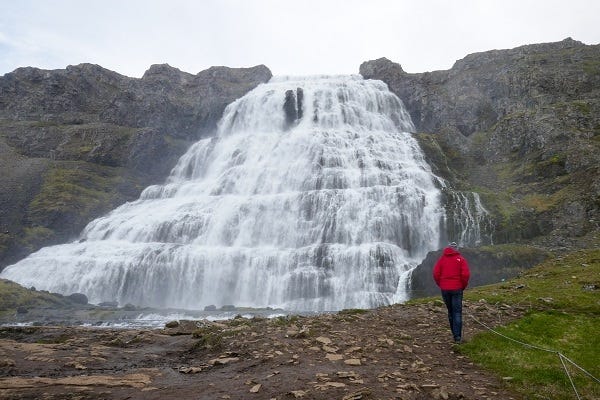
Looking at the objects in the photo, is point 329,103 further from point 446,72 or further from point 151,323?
point 151,323

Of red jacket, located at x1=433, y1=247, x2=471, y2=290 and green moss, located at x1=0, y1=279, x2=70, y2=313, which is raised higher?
red jacket, located at x1=433, y1=247, x2=471, y2=290

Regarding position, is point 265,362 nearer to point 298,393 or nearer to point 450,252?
point 298,393

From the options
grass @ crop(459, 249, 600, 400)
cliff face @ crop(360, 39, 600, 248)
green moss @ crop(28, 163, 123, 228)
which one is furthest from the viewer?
green moss @ crop(28, 163, 123, 228)

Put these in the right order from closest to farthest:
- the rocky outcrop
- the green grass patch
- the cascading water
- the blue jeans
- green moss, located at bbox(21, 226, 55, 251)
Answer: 1. the green grass patch
2. the blue jeans
3. the rocky outcrop
4. the cascading water
5. green moss, located at bbox(21, 226, 55, 251)

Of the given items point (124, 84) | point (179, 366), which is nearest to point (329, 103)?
point (124, 84)

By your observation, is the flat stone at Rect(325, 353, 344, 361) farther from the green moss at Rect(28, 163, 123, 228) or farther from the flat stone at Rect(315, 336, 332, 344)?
the green moss at Rect(28, 163, 123, 228)

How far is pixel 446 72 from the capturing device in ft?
276

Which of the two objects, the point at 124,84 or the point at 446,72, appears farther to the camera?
the point at 124,84

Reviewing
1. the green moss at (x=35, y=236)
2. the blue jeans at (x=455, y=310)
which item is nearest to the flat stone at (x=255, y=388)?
the blue jeans at (x=455, y=310)

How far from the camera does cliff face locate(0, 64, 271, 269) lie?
2409 inches

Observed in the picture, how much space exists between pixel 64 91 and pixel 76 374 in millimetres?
94999

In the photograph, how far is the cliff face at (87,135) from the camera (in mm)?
61188

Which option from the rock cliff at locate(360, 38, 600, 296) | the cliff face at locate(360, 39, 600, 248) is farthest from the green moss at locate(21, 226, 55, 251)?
the cliff face at locate(360, 39, 600, 248)

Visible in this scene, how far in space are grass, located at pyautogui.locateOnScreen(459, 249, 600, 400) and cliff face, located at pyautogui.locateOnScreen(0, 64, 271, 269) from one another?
5763 cm
